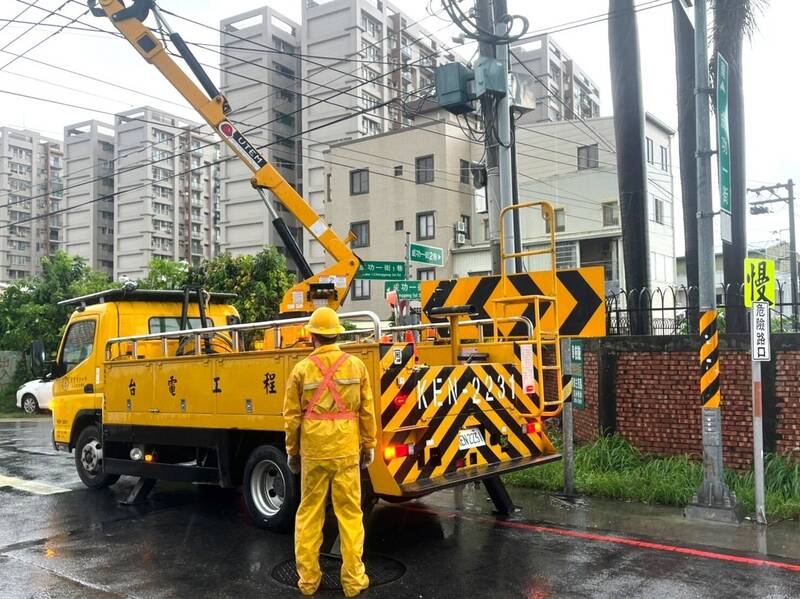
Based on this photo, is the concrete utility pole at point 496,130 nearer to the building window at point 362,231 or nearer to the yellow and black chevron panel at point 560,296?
the yellow and black chevron panel at point 560,296

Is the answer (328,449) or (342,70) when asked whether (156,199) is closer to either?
(342,70)

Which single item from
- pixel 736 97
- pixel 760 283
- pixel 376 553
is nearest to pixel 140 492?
pixel 376 553

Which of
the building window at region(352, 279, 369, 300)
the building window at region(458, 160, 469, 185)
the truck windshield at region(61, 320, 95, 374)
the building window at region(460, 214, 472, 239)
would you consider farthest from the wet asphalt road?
the building window at region(352, 279, 369, 300)

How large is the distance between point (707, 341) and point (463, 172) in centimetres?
3146

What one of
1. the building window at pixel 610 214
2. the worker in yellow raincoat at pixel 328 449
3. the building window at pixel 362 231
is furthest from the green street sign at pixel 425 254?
the building window at pixel 362 231

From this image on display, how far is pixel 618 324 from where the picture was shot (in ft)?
33.4

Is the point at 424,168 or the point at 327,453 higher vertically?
the point at 424,168

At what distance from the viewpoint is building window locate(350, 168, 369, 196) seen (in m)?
40.7

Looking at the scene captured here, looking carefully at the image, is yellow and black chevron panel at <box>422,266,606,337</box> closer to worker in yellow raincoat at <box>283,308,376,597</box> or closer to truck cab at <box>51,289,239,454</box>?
worker in yellow raincoat at <box>283,308,376,597</box>

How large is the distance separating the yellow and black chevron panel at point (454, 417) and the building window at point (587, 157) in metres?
30.1

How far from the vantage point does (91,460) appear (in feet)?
31.3

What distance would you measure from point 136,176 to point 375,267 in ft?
236

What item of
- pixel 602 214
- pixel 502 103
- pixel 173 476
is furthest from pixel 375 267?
pixel 602 214

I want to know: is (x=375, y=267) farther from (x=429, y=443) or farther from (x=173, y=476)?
(x=429, y=443)
